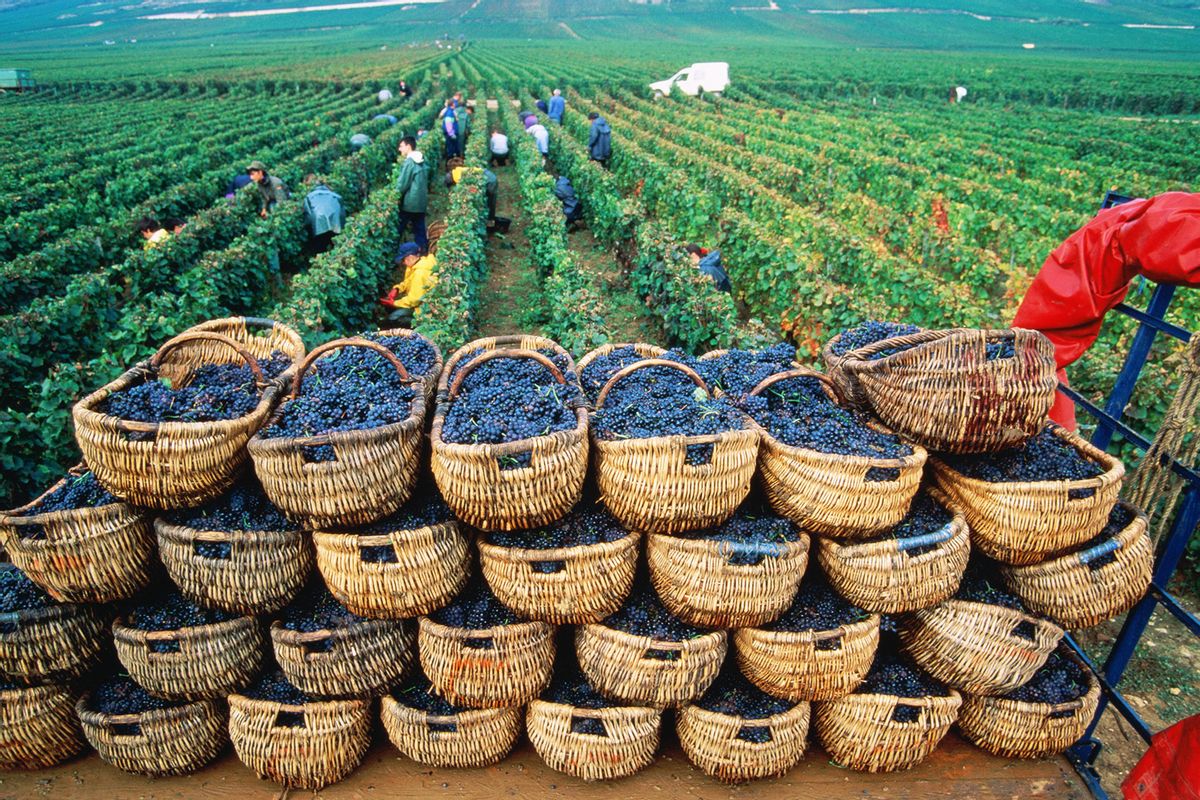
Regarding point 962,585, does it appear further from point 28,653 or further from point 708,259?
point 708,259

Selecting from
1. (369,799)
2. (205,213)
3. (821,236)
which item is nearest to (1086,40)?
(821,236)

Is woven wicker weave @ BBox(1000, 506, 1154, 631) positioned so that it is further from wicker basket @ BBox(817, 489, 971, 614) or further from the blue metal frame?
wicker basket @ BBox(817, 489, 971, 614)

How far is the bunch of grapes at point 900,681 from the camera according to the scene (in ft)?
12.0

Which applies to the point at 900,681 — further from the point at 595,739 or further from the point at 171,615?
the point at 171,615

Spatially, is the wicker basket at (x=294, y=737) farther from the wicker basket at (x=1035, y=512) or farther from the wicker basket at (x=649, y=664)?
the wicker basket at (x=1035, y=512)

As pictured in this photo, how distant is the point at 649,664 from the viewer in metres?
3.37

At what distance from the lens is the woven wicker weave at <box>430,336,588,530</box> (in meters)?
3.01

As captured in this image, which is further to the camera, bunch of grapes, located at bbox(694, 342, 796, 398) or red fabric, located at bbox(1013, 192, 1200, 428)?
bunch of grapes, located at bbox(694, 342, 796, 398)

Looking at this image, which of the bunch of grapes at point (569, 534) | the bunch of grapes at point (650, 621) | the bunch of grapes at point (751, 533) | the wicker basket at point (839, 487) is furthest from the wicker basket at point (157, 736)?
the wicker basket at point (839, 487)

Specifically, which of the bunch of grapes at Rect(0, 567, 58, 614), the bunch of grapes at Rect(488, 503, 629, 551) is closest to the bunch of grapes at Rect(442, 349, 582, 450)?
the bunch of grapes at Rect(488, 503, 629, 551)

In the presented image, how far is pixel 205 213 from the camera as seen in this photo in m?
12.5

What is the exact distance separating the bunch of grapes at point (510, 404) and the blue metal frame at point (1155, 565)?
3.02 meters

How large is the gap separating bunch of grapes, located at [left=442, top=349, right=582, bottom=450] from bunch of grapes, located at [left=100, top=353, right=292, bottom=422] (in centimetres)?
107

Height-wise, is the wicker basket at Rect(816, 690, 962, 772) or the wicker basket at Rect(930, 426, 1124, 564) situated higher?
the wicker basket at Rect(930, 426, 1124, 564)
